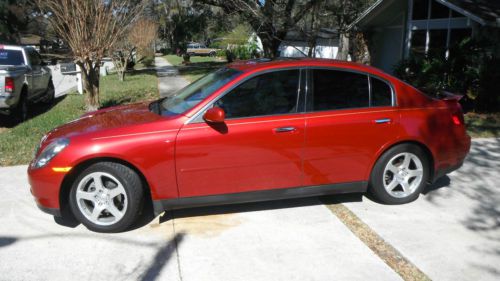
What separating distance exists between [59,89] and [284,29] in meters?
9.68

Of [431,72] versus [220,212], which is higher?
[431,72]

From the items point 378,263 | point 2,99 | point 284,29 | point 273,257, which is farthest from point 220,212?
point 284,29

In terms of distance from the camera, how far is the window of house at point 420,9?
15.2 m

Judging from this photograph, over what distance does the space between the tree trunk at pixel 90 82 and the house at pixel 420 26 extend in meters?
8.73

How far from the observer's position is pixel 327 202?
16.8ft

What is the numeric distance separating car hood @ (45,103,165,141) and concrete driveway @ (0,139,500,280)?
0.95 meters

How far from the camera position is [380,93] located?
481cm

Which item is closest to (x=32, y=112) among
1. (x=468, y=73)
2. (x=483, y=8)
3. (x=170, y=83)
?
(x=170, y=83)

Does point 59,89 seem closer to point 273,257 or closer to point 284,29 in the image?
point 284,29

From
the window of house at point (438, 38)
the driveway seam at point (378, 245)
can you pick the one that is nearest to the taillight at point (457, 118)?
the driveway seam at point (378, 245)

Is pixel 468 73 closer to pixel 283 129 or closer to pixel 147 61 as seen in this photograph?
pixel 283 129

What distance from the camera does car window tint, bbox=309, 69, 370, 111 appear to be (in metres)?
4.62

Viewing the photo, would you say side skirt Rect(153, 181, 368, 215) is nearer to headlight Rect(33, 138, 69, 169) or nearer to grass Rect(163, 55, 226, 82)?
headlight Rect(33, 138, 69, 169)

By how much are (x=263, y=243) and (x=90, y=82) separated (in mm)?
7889
